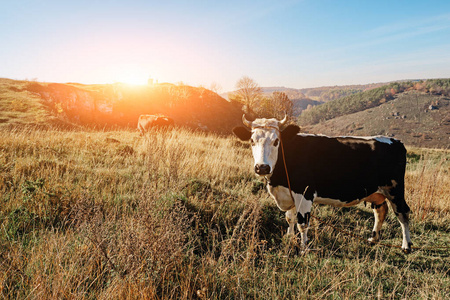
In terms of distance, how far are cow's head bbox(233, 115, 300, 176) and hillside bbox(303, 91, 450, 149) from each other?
4125 inches

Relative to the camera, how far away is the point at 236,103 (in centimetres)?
6275

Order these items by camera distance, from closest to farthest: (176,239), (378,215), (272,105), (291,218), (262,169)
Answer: (176,239) < (262,169) < (291,218) < (378,215) < (272,105)

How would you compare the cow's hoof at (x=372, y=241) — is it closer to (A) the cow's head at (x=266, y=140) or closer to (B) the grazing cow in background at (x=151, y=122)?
(A) the cow's head at (x=266, y=140)

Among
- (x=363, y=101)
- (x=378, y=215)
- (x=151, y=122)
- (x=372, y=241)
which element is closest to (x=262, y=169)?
(x=372, y=241)

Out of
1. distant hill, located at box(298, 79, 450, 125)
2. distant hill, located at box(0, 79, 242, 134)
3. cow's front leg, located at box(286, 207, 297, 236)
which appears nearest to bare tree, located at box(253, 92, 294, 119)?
distant hill, located at box(0, 79, 242, 134)

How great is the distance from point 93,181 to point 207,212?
2758mm

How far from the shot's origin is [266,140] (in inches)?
134

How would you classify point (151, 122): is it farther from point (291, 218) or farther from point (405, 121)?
point (405, 121)

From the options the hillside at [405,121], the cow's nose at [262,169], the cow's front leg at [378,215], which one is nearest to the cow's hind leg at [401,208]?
the cow's front leg at [378,215]

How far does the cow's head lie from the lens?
3237mm

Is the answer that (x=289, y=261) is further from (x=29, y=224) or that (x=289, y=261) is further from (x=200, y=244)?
(x=29, y=224)

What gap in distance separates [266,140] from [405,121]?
536ft

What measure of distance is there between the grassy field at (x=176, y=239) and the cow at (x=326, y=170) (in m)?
0.56

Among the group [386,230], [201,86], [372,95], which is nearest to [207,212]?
[386,230]
